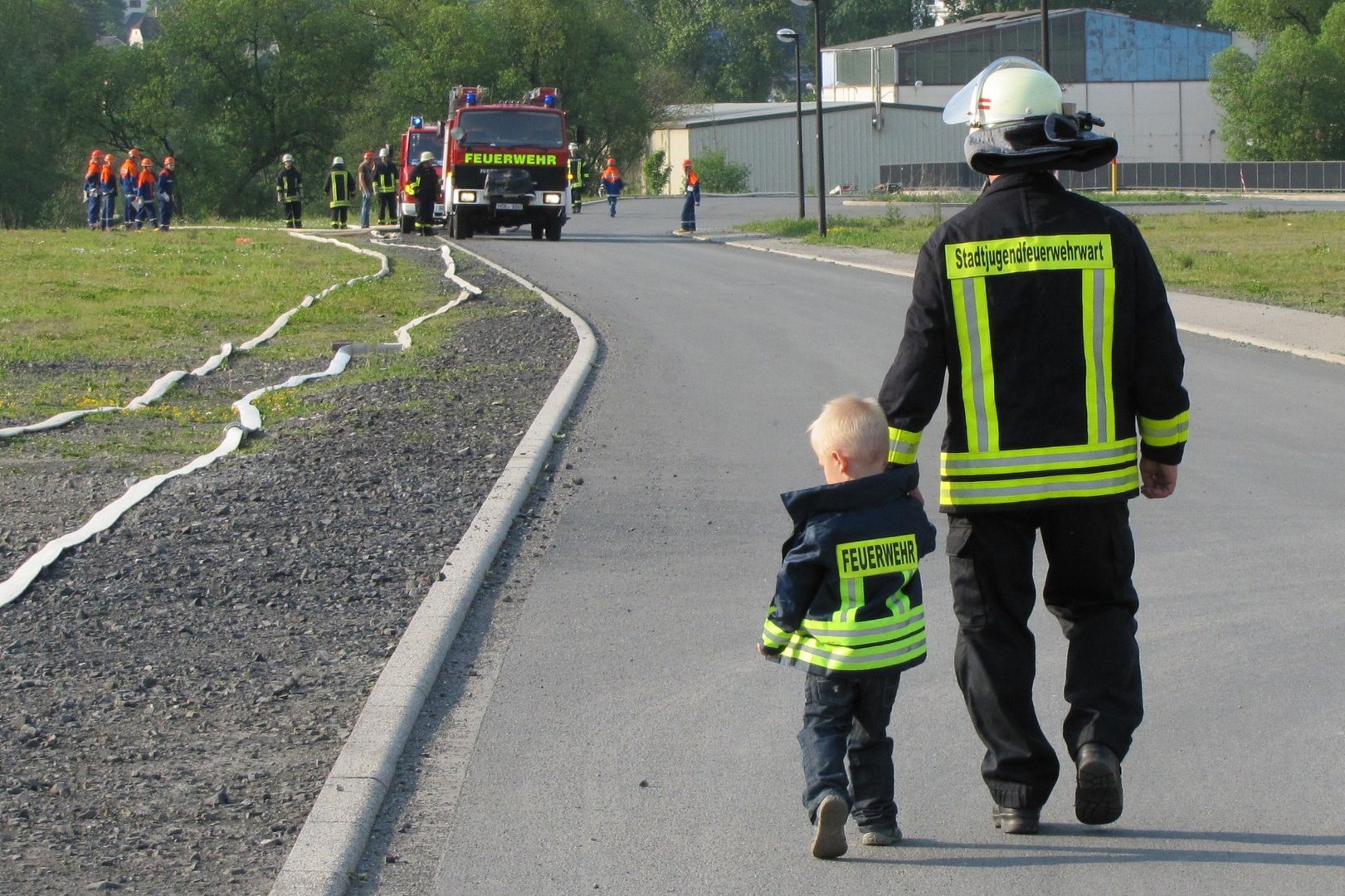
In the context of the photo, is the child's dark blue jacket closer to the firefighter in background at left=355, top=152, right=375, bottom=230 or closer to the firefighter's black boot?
the firefighter's black boot

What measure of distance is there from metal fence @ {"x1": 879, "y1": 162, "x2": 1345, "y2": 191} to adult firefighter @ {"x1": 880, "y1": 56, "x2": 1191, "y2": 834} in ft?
181

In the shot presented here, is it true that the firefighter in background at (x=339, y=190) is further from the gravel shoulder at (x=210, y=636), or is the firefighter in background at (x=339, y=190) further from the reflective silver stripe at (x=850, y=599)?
the reflective silver stripe at (x=850, y=599)

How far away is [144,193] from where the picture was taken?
40219 mm

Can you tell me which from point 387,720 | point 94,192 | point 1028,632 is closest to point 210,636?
point 387,720

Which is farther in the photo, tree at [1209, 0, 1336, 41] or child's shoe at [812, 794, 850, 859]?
tree at [1209, 0, 1336, 41]

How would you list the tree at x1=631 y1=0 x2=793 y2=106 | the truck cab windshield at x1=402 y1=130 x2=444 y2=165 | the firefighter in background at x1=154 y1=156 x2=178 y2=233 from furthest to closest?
the tree at x1=631 y1=0 x2=793 y2=106 → the truck cab windshield at x1=402 y1=130 x2=444 y2=165 → the firefighter in background at x1=154 y1=156 x2=178 y2=233

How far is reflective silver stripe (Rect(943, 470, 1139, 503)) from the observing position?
160 inches

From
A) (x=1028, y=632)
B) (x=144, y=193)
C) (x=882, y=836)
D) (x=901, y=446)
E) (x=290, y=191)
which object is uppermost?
(x=290, y=191)

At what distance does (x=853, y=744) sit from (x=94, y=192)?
134 ft

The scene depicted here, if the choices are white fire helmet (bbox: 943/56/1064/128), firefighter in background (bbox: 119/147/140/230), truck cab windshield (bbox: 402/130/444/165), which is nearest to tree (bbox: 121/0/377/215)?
firefighter in background (bbox: 119/147/140/230)

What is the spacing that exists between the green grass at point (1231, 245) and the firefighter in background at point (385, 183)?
29.1 ft

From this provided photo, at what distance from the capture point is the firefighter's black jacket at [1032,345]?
13.3ft

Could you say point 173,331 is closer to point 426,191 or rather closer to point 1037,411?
point 1037,411

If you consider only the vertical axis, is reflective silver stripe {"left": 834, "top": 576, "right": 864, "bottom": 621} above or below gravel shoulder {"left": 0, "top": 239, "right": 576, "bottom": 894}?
above
